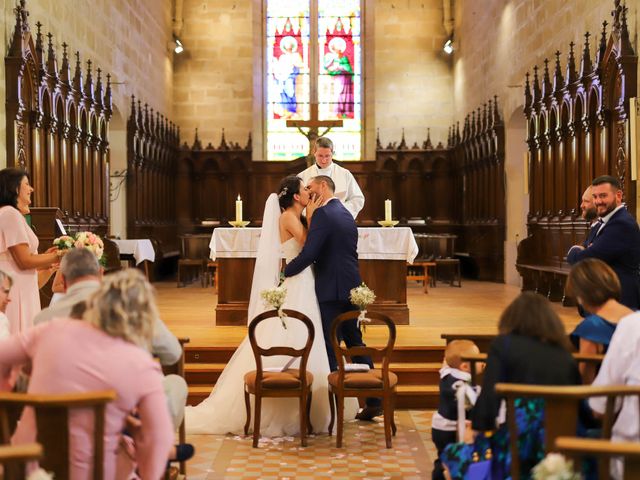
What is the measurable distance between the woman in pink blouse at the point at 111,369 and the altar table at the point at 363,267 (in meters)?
5.74

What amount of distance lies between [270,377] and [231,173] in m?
13.6

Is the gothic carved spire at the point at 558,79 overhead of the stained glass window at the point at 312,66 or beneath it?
beneath

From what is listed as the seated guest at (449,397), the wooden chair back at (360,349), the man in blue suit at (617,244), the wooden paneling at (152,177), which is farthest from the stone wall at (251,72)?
the seated guest at (449,397)

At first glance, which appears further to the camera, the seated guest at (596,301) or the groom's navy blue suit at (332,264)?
the groom's navy blue suit at (332,264)

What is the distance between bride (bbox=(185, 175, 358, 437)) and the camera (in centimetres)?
607

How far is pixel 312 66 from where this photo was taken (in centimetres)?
1998

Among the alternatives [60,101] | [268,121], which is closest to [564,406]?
[60,101]

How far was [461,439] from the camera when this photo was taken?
395 centimetres

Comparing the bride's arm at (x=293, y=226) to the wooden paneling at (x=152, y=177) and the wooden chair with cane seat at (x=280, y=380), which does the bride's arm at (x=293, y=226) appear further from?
the wooden paneling at (x=152, y=177)

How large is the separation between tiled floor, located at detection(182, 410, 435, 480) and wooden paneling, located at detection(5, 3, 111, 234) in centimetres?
558

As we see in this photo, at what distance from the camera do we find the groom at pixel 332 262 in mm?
6242

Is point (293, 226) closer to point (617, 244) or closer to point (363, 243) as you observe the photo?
point (617, 244)

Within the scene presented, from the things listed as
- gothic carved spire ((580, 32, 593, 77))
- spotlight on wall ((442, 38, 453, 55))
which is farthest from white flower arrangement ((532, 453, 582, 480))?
spotlight on wall ((442, 38, 453, 55))

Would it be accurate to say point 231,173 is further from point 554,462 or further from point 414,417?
point 554,462
